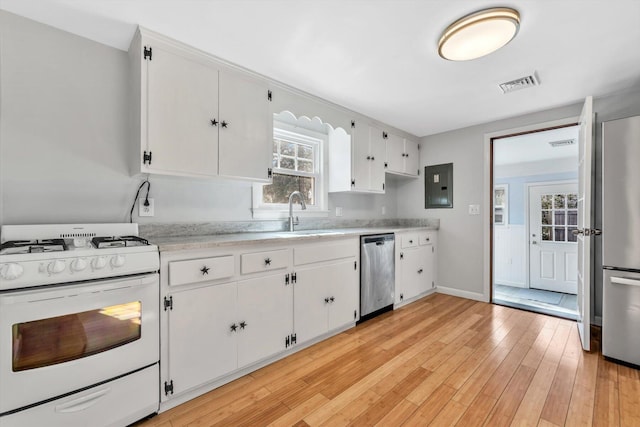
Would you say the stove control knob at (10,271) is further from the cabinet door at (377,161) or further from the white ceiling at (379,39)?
the cabinet door at (377,161)

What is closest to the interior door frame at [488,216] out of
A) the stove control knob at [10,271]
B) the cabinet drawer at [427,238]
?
the cabinet drawer at [427,238]

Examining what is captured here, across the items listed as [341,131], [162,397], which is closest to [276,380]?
[162,397]

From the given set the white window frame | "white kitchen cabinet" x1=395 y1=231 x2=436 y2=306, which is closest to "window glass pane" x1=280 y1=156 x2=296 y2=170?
the white window frame

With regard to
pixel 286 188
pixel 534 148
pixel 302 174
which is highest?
pixel 534 148

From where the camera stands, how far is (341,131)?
315cm

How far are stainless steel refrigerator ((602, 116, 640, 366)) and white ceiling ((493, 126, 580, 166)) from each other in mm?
1345

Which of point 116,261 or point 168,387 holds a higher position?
point 116,261

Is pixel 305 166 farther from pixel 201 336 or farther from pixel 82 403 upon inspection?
pixel 82 403

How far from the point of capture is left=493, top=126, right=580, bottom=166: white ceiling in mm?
3525

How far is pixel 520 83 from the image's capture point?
94.8 inches

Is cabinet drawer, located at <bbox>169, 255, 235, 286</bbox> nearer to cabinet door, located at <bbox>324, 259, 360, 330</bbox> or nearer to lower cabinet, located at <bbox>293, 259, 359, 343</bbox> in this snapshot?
lower cabinet, located at <bbox>293, 259, 359, 343</bbox>

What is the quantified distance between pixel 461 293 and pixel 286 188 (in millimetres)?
2697

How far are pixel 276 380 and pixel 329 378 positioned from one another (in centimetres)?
36

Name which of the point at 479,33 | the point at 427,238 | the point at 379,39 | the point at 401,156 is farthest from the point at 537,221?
the point at 379,39
